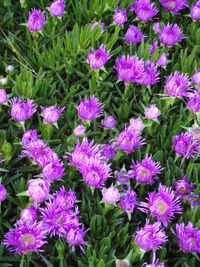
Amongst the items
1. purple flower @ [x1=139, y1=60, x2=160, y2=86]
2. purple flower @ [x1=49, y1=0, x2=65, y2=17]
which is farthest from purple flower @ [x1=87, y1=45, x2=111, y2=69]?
purple flower @ [x1=49, y1=0, x2=65, y2=17]

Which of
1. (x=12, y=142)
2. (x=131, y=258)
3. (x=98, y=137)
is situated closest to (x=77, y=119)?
(x=98, y=137)

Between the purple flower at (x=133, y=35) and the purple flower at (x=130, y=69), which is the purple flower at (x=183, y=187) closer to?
the purple flower at (x=130, y=69)

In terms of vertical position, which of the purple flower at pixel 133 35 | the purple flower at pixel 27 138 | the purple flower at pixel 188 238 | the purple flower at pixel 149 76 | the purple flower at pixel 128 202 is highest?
the purple flower at pixel 133 35

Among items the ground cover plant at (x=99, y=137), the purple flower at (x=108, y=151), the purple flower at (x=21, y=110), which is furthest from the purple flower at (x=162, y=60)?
the purple flower at (x=21, y=110)

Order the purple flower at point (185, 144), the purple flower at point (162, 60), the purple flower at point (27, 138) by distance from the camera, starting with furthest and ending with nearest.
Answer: the purple flower at point (162, 60)
the purple flower at point (185, 144)
the purple flower at point (27, 138)

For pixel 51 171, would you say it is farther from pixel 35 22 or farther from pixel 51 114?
pixel 35 22

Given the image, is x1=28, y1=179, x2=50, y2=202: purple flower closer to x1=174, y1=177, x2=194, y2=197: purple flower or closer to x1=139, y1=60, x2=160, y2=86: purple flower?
x1=174, y1=177, x2=194, y2=197: purple flower
